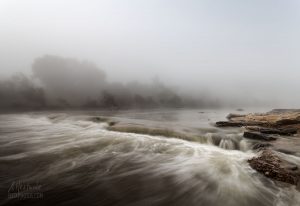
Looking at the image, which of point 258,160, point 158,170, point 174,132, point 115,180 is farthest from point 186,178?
point 174,132

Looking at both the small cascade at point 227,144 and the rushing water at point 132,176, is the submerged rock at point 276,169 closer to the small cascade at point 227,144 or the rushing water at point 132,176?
the rushing water at point 132,176

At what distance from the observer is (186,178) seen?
29.6ft

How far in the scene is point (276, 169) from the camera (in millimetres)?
9312

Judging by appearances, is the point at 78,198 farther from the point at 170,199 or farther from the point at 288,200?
the point at 288,200

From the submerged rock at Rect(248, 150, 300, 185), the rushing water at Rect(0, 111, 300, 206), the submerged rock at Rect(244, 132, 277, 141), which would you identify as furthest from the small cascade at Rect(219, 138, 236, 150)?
the submerged rock at Rect(248, 150, 300, 185)

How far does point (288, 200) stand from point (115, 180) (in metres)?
6.77

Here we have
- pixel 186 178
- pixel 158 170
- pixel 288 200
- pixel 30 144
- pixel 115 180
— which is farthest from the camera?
pixel 30 144

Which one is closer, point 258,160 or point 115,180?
point 115,180

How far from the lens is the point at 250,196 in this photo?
743cm

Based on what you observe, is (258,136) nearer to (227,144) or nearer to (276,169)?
(227,144)

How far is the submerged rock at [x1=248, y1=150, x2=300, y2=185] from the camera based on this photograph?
28.2ft

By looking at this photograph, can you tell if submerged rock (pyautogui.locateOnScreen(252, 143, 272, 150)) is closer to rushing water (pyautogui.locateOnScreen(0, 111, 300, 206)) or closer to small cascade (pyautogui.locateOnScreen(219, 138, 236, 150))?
small cascade (pyautogui.locateOnScreen(219, 138, 236, 150))

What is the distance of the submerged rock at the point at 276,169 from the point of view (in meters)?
8.59

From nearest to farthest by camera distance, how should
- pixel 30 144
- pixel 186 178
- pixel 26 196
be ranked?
pixel 26 196 → pixel 186 178 → pixel 30 144
